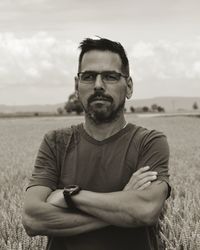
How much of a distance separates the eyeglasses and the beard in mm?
89

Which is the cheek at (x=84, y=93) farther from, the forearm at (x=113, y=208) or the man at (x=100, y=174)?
the forearm at (x=113, y=208)

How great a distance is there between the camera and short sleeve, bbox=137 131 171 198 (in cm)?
284

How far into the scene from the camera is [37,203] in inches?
114

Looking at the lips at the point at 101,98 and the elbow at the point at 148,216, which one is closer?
the elbow at the point at 148,216

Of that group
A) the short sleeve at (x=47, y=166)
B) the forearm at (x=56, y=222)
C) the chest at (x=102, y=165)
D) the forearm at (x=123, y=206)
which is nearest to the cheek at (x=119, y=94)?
the chest at (x=102, y=165)

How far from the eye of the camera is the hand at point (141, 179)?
2.78 metres

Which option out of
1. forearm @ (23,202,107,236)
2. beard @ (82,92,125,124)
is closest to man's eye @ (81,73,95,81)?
beard @ (82,92,125,124)

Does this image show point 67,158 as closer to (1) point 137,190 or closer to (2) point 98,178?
(2) point 98,178

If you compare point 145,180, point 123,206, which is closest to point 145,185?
point 145,180

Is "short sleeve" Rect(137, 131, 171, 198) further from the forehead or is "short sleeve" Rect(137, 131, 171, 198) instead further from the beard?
the forehead

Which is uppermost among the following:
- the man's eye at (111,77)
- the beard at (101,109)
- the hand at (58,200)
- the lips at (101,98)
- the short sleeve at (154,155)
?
the man's eye at (111,77)

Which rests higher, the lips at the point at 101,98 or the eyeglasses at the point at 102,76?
the eyeglasses at the point at 102,76

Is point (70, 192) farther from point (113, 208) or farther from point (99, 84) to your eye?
point (99, 84)

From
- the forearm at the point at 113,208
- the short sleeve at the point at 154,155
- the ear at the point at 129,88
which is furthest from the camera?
the ear at the point at 129,88
